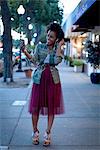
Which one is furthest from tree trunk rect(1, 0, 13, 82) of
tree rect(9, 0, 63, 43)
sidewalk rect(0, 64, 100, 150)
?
tree rect(9, 0, 63, 43)

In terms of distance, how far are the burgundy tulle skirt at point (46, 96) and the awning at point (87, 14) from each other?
295 inches

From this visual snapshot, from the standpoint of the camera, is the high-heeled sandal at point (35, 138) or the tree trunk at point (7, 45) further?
the tree trunk at point (7, 45)

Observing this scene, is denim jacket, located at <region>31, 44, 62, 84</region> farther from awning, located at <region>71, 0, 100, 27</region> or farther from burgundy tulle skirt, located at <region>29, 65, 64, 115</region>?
awning, located at <region>71, 0, 100, 27</region>

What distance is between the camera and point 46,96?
7258 millimetres

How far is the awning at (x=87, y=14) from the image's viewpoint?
52.3 ft

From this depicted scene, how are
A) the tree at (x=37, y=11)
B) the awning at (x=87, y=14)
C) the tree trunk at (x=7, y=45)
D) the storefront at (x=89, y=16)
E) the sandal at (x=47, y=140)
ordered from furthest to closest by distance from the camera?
the tree at (x=37, y=11), the tree trunk at (x=7, y=45), the storefront at (x=89, y=16), the awning at (x=87, y=14), the sandal at (x=47, y=140)

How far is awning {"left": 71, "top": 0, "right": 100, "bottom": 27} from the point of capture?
15954 millimetres

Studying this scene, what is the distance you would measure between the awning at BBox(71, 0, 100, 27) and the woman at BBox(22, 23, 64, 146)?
7.30m

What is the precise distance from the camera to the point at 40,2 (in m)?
42.7

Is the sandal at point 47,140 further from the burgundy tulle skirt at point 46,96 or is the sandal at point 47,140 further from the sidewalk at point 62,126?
the burgundy tulle skirt at point 46,96

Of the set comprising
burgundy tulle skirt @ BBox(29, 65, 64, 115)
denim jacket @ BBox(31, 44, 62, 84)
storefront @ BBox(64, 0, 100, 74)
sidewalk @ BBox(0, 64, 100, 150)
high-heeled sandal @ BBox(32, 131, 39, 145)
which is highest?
storefront @ BBox(64, 0, 100, 74)

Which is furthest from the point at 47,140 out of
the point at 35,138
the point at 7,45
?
the point at 7,45

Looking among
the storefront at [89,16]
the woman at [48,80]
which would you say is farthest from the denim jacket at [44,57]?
the storefront at [89,16]

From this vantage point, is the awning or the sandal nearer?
the sandal
